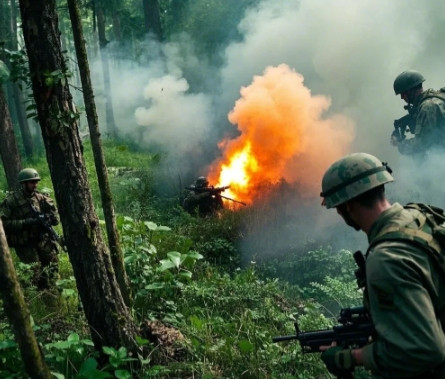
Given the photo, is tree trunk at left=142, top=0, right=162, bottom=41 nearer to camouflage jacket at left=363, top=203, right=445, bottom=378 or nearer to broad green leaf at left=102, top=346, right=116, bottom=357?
broad green leaf at left=102, top=346, right=116, bottom=357

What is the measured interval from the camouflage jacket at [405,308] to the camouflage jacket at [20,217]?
538 centimetres

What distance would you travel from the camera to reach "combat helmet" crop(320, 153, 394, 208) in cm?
218

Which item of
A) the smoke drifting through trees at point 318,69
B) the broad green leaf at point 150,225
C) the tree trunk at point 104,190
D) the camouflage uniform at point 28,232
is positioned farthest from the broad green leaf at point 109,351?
the smoke drifting through trees at point 318,69

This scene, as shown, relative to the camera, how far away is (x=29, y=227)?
6223mm

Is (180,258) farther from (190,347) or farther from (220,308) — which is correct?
(190,347)

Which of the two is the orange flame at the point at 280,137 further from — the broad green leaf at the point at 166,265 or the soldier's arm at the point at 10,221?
the broad green leaf at the point at 166,265

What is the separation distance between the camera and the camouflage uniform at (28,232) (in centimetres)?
612

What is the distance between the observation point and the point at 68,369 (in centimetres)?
338

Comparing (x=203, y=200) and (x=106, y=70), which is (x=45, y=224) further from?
(x=106, y=70)

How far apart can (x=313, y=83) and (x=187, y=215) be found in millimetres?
6892

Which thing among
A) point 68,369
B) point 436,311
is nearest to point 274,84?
point 68,369

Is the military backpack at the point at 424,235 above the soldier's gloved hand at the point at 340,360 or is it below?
above

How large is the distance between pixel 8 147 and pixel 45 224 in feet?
14.3

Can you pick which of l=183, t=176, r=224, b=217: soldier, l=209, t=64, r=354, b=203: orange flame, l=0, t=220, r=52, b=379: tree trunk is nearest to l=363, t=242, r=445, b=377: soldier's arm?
l=0, t=220, r=52, b=379: tree trunk
